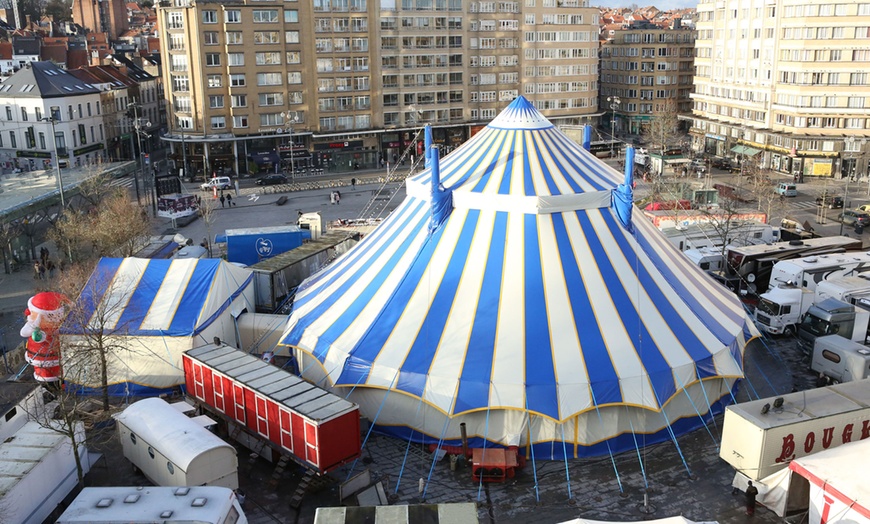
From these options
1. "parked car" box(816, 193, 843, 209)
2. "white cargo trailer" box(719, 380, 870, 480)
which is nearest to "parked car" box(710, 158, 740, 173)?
"parked car" box(816, 193, 843, 209)

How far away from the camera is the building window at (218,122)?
2469 inches

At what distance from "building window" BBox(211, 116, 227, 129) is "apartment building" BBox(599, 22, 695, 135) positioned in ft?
122

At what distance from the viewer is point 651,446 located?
20688 millimetres

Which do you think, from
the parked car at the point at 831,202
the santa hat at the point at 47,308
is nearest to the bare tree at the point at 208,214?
the santa hat at the point at 47,308

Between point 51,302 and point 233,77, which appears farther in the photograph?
point 233,77

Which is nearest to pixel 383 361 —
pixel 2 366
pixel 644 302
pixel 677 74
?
pixel 644 302

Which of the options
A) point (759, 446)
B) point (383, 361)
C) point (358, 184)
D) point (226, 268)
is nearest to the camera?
point (759, 446)

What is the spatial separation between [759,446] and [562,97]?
58.5 metres

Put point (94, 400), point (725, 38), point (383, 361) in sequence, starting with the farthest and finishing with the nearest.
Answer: point (725, 38) → point (94, 400) → point (383, 361)

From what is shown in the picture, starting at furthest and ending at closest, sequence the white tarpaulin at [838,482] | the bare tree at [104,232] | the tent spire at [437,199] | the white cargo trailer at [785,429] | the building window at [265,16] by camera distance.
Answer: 1. the building window at [265,16]
2. the bare tree at [104,232]
3. the tent spire at [437,199]
4. the white cargo trailer at [785,429]
5. the white tarpaulin at [838,482]

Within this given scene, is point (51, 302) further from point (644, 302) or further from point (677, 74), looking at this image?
point (677, 74)

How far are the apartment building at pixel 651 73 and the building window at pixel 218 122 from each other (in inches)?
1468

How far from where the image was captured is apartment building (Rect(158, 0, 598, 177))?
203 feet

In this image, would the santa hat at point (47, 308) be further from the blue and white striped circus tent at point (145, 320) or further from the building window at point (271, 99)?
the building window at point (271, 99)
